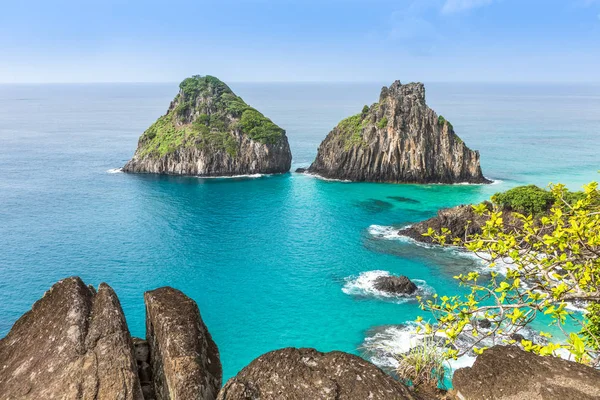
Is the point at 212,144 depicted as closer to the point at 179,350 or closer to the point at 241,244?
the point at 241,244

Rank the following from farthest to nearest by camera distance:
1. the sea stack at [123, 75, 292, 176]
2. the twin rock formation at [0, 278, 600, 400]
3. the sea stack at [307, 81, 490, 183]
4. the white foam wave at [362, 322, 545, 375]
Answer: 1. the sea stack at [123, 75, 292, 176]
2. the sea stack at [307, 81, 490, 183]
3. the white foam wave at [362, 322, 545, 375]
4. the twin rock formation at [0, 278, 600, 400]

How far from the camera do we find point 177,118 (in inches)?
5492

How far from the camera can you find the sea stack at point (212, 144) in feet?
415

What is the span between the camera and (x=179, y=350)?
1069cm

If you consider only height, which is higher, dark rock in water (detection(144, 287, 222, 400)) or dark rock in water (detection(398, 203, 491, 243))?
dark rock in water (detection(144, 287, 222, 400))

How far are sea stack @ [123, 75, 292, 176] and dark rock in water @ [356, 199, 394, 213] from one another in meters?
40.0

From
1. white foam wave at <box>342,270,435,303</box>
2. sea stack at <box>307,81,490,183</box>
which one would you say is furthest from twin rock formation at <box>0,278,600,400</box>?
sea stack at <box>307,81,490,183</box>

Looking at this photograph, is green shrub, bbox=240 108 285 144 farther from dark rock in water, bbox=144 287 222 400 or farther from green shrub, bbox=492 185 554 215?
dark rock in water, bbox=144 287 222 400

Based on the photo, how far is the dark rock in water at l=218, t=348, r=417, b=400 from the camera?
8453 mm

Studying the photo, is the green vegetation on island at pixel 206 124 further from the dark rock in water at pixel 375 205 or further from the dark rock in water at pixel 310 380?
the dark rock in water at pixel 310 380

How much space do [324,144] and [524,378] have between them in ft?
394

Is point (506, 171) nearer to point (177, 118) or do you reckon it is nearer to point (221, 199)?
point (221, 199)

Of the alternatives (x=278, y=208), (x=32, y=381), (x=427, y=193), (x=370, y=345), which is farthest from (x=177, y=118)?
(x=32, y=381)

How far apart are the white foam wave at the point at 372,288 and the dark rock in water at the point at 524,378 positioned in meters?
43.2
